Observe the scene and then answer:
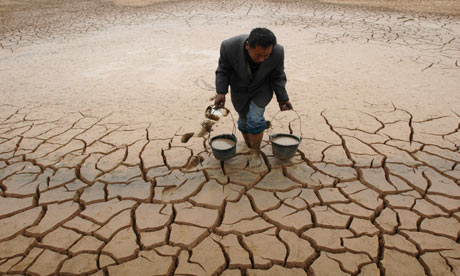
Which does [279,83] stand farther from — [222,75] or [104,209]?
[104,209]

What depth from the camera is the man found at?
7.79ft

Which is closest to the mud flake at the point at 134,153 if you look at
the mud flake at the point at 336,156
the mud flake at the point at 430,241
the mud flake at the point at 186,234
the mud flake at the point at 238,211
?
the mud flake at the point at 186,234

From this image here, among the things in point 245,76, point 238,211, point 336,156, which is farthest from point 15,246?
point 336,156

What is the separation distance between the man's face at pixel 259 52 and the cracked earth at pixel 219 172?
40.6 inches

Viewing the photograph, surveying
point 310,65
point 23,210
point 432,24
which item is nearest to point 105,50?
point 310,65

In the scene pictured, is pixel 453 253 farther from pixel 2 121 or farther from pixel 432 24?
pixel 432 24

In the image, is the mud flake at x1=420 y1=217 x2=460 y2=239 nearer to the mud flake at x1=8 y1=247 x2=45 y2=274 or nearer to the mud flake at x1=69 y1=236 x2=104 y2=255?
the mud flake at x1=69 y1=236 x2=104 y2=255

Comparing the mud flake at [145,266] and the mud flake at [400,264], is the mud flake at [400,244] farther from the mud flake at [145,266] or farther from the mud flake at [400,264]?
the mud flake at [145,266]

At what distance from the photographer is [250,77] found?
250cm

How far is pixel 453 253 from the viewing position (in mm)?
1950

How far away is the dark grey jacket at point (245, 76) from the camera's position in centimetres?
239

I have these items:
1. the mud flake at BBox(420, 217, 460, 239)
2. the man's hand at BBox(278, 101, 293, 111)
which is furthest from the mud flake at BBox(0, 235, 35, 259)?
the mud flake at BBox(420, 217, 460, 239)

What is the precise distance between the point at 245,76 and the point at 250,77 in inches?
2.4

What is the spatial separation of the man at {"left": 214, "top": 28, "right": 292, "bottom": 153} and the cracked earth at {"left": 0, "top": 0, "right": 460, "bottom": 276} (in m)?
0.53
